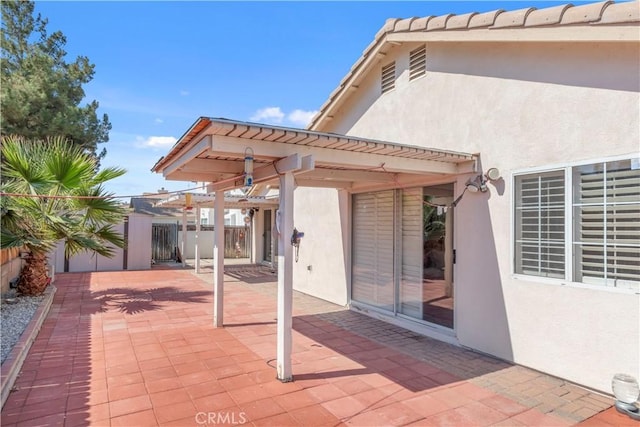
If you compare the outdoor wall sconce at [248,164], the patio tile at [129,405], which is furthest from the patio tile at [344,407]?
the outdoor wall sconce at [248,164]

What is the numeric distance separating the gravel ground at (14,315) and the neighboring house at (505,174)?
158 inches

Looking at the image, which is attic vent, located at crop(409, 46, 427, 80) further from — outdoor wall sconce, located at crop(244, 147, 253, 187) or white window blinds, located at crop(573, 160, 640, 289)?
outdoor wall sconce, located at crop(244, 147, 253, 187)

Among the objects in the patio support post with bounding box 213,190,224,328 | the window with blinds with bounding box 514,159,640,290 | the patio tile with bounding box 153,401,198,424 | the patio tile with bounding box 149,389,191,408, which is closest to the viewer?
the patio tile with bounding box 153,401,198,424

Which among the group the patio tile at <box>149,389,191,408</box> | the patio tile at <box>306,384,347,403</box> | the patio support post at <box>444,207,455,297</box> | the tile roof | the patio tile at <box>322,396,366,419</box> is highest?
the tile roof

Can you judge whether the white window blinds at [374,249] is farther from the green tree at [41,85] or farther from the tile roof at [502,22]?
the green tree at [41,85]

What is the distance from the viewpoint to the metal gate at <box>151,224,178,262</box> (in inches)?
904

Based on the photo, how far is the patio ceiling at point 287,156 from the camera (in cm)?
515

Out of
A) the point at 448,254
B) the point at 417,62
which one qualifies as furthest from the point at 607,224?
the point at 417,62

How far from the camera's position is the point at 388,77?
979cm

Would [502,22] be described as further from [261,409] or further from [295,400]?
[261,409]

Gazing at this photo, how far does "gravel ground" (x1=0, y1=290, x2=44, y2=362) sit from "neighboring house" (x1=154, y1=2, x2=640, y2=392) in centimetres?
401

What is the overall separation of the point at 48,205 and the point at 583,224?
1201 centimetres

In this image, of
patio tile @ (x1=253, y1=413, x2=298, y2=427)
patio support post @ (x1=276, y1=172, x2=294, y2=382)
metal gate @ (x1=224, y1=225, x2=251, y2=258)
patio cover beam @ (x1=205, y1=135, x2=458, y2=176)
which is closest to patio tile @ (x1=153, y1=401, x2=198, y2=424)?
patio tile @ (x1=253, y1=413, x2=298, y2=427)

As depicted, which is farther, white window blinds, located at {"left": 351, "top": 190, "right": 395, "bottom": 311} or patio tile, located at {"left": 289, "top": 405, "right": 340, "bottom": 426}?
white window blinds, located at {"left": 351, "top": 190, "right": 395, "bottom": 311}
